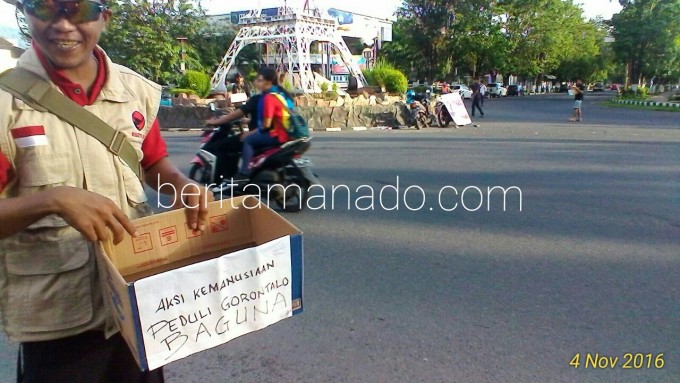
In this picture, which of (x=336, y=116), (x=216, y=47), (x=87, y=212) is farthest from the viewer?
(x=216, y=47)

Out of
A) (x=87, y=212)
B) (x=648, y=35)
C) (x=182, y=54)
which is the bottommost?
(x=87, y=212)

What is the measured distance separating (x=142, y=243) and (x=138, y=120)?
1.10 ft

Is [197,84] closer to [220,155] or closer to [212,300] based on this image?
[220,155]

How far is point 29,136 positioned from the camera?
1250mm

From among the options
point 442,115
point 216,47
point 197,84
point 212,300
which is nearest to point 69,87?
point 212,300

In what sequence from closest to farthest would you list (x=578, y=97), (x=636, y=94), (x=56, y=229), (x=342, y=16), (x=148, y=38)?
1. (x=56, y=229)
2. (x=578, y=97)
3. (x=148, y=38)
4. (x=636, y=94)
5. (x=342, y=16)

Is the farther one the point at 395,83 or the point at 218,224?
the point at 395,83

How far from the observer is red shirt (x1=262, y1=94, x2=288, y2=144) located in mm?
6309

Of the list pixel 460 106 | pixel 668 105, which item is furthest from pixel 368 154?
pixel 668 105

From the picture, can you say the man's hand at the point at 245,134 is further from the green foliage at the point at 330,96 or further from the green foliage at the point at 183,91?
the green foliage at the point at 183,91

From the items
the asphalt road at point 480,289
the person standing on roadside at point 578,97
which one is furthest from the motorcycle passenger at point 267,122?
the person standing on roadside at point 578,97

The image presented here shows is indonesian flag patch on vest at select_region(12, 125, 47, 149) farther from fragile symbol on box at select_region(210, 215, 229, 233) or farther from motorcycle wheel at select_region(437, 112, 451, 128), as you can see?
motorcycle wheel at select_region(437, 112, 451, 128)

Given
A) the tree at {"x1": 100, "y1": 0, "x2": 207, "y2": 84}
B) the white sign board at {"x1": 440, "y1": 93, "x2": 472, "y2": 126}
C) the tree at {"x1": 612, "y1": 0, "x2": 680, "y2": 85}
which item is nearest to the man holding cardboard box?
the white sign board at {"x1": 440, "y1": 93, "x2": 472, "y2": 126}

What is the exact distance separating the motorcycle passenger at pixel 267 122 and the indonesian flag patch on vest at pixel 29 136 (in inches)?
199
